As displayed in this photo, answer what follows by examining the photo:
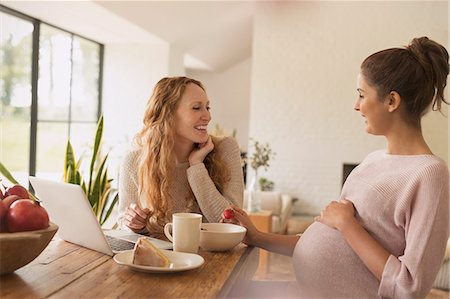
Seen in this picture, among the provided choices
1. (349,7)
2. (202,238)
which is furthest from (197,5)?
(202,238)

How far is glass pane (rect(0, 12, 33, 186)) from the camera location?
14.1 ft

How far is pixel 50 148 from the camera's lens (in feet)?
17.4

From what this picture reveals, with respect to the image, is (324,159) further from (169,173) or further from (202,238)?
(202,238)

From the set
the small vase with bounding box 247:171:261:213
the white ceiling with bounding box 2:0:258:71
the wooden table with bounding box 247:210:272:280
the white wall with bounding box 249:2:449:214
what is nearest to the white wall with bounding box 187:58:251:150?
the white ceiling with bounding box 2:0:258:71

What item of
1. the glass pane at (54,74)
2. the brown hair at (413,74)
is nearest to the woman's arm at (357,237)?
the brown hair at (413,74)

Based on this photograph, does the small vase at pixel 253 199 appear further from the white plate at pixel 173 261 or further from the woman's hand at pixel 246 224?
the white plate at pixel 173 261

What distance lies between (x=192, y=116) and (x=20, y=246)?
112 cm

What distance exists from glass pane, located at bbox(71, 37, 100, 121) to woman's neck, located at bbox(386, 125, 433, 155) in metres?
4.69

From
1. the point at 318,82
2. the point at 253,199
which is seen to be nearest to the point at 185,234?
the point at 253,199

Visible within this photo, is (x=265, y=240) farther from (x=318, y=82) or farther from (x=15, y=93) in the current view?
(x=318, y=82)

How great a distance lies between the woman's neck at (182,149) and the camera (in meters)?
2.28

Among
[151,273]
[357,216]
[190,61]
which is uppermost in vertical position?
[190,61]

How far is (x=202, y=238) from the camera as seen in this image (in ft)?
5.31

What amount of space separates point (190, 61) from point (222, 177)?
6.81 meters
